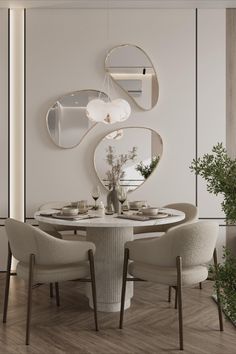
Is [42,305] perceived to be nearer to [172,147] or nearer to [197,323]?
[197,323]

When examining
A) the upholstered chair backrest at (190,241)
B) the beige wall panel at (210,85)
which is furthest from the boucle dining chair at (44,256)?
the beige wall panel at (210,85)

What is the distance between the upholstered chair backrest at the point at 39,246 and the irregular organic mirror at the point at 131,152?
176cm

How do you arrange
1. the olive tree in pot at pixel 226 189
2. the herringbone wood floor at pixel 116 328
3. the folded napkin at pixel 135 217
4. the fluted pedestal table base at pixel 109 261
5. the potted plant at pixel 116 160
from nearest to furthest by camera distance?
the olive tree in pot at pixel 226 189 → the herringbone wood floor at pixel 116 328 → the folded napkin at pixel 135 217 → the fluted pedestal table base at pixel 109 261 → the potted plant at pixel 116 160

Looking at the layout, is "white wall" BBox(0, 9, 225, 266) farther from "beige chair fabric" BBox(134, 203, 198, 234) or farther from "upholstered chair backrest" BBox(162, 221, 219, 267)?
"upholstered chair backrest" BBox(162, 221, 219, 267)

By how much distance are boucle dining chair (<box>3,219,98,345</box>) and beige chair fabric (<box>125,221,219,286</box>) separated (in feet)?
1.33

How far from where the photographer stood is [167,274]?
3035 millimetres

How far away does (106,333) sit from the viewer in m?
3.17

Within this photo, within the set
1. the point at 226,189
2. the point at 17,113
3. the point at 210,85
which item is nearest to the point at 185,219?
the point at 210,85

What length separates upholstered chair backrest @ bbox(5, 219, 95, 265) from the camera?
9.99 feet

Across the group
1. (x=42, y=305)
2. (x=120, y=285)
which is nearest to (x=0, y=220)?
(x=42, y=305)

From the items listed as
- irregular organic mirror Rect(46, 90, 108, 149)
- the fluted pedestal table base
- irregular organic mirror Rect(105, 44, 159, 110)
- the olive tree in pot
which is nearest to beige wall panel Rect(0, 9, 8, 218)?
irregular organic mirror Rect(46, 90, 108, 149)

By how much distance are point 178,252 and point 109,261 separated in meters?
0.74

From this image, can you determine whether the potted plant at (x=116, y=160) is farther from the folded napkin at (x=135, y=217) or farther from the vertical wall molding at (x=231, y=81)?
the folded napkin at (x=135, y=217)

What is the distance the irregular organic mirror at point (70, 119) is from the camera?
4.86 meters
